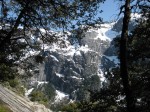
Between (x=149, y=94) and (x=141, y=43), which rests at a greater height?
(x=141, y=43)

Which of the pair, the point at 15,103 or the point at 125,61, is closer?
the point at 125,61

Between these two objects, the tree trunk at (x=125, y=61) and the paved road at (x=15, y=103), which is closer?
the tree trunk at (x=125, y=61)

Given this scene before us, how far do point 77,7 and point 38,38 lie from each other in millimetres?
3505

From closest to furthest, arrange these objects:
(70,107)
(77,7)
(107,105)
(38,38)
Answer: (107,105) → (77,7) → (38,38) → (70,107)

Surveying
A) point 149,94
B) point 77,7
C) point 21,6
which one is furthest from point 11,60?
point 149,94

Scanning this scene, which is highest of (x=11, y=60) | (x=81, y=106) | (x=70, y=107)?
(x=70, y=107)

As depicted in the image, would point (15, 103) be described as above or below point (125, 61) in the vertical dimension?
above

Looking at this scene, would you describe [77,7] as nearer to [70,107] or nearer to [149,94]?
[149,94]

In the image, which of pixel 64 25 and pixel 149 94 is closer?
pixel 149 94

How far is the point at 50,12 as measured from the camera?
71.9 feet

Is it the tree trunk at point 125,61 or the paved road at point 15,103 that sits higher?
the paved road at point 15,103

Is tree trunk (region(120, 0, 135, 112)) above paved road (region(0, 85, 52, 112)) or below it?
below

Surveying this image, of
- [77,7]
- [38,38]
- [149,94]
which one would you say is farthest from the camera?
[38,38]

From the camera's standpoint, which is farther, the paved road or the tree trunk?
the paved road
